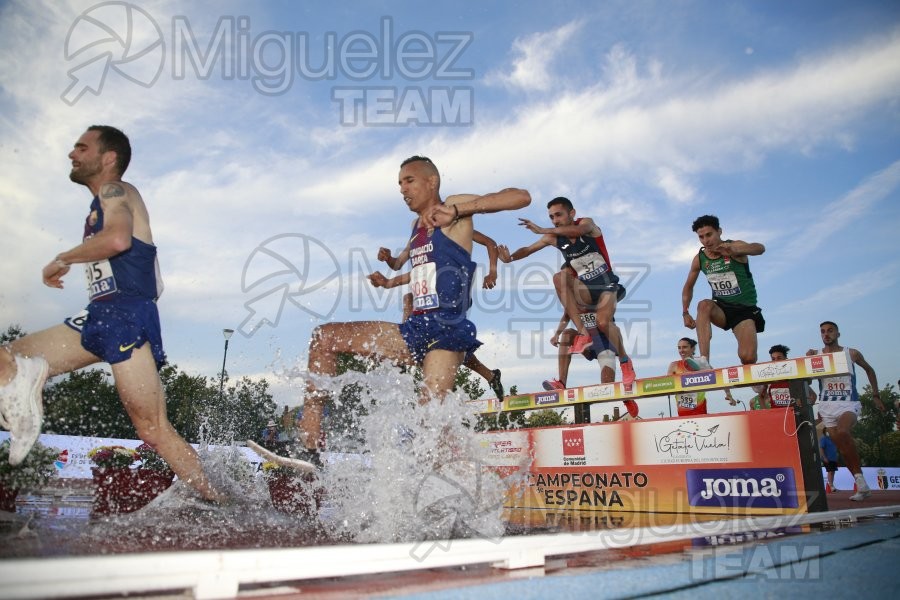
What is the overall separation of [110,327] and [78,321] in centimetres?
33

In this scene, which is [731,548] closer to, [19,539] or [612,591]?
[612,591]

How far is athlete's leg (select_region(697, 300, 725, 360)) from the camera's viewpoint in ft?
21.9

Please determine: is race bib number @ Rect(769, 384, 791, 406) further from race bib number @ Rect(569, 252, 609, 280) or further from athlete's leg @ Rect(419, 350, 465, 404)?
athlete's leg @ Rect(419, 350, 465, 404)

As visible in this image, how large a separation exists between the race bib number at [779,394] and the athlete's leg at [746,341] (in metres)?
2.53

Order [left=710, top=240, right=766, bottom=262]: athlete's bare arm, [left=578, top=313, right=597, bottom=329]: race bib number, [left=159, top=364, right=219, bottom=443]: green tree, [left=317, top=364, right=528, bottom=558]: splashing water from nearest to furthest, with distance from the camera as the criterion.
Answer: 1. [left=317, top=364, right=528, bottom=558]: splashing water
2. [left=710, top=240, right=766, bottom=262]: athlete's bare arm
3. [left=578, top=313, right=597, bottom=329]: race bib number
4. [left=159, top=364, right=219, bottom=443]: green tree

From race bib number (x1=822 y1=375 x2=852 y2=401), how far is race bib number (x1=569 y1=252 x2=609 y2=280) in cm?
401

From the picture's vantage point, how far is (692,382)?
6.38 meters

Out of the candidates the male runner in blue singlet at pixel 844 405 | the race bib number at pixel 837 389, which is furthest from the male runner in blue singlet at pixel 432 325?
the race bib number at pixel 837 389

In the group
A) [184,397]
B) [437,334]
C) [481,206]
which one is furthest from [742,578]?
[184,397]

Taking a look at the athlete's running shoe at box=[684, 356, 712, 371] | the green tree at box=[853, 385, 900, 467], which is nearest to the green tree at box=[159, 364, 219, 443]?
the athlete's running shoe at box=[684, 356, 712, 371]

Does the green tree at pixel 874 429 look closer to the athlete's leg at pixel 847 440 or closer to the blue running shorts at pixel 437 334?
the athlete's leg at pixel 847 440

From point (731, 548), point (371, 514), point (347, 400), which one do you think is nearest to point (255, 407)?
point (347, 400)

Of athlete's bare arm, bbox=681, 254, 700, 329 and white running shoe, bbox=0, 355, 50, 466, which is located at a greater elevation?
athlete's bare arm, bbox=681, 254, 700, 329

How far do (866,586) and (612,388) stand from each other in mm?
5191
